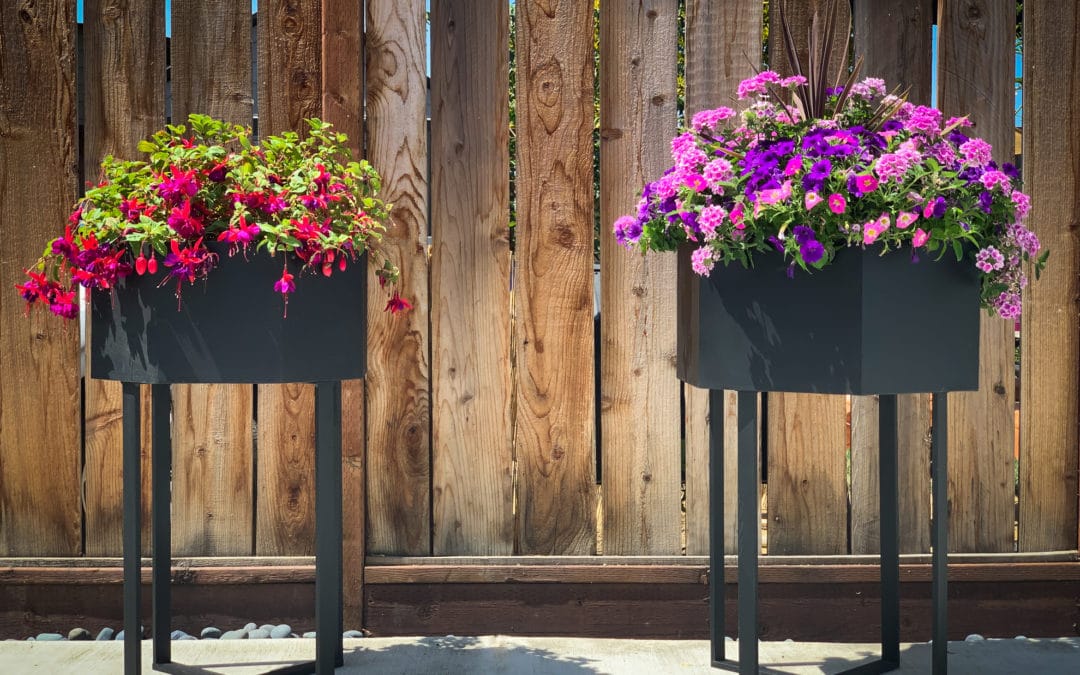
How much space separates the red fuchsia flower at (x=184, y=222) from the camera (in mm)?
1621

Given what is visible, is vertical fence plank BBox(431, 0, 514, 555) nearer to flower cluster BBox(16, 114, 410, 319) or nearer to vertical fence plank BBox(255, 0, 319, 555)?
vertical fence plank BBox(255, 0, 319, 555)

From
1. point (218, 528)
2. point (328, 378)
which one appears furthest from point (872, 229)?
point (218, 528)

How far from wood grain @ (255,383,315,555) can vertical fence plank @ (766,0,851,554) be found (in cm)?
123

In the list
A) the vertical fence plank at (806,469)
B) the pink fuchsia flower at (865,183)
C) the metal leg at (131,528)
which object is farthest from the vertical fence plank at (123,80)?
the pink fuchsia flower at (865,183)

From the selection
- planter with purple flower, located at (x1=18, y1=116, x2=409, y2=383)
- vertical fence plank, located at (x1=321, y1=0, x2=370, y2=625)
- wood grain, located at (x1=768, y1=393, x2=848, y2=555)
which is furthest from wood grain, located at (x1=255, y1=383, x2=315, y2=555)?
wood grain, located at (x1=768, y1=393, x2=848, y2=555)

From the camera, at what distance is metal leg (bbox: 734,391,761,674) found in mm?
1708

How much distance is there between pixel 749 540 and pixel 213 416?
1.46 meters

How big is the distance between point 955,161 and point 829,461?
3.32 ft

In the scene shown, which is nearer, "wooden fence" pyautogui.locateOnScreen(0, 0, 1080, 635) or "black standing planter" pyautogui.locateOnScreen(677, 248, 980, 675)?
"black standing planter" pyautogui.locateOnScreen(677, 248, 980, 675)

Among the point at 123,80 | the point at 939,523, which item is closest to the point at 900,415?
the point at 939,523

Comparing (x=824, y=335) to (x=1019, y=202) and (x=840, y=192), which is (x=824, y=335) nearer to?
(x=840, y=192)

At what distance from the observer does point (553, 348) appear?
240 cm

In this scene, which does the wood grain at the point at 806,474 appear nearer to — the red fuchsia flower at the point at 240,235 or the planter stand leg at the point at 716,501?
the planter stand leg at the point at 716,501

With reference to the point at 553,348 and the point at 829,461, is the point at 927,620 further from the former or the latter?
the point at 553,348
